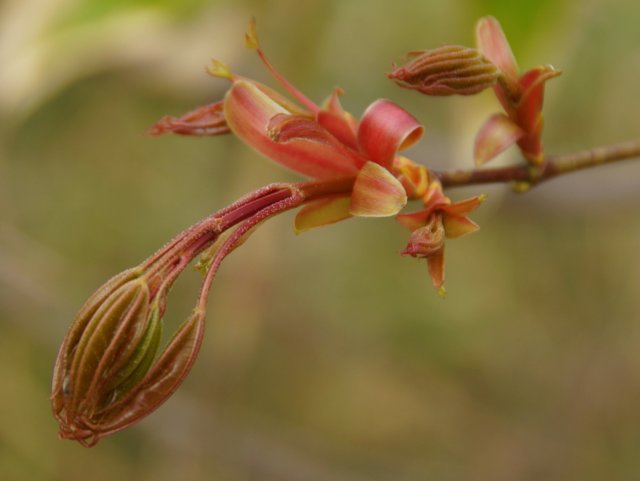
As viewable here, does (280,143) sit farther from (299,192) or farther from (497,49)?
(497,49)

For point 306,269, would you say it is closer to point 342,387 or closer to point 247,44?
point 342,387

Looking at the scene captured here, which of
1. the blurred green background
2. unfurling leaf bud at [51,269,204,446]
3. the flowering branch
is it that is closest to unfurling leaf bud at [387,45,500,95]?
the flowering branch

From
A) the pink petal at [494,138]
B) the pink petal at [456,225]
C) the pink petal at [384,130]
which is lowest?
the pink petal at [456,225]

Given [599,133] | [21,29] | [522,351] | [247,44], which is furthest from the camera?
[522,351]

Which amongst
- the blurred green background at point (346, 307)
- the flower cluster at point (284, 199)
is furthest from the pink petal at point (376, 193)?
the blurred green background at point (346, 307)

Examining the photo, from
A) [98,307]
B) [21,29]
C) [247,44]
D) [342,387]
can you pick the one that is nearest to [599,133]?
[342,387]

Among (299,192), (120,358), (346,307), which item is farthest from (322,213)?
(346,307)

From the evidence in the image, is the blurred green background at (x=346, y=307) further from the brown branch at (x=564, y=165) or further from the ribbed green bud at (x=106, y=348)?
the ribbed green bud at (x=106, y=348)
